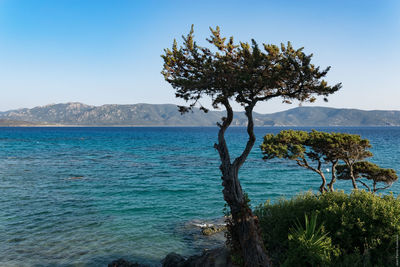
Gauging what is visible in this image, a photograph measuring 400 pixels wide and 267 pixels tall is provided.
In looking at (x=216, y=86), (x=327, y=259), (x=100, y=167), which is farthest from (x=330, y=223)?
(x=100, y=167)

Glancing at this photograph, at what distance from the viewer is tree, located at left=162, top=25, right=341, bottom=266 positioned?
36.6ft

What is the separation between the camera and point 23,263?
14602 mm

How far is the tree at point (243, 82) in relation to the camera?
36.6ft

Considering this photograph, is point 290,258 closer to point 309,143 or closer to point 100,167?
point 309,143

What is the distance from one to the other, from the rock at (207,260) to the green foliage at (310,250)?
2638 millimetres

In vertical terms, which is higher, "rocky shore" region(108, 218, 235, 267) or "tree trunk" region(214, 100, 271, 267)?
"tree trunk" region(214, 100, 271, 267)

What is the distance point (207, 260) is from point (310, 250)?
15.1 ft

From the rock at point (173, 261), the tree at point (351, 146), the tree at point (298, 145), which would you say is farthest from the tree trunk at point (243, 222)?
the tree at point (351, 146)

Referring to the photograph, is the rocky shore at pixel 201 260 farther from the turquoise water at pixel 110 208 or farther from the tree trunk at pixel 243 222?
the turquoise water at pixel 110 208

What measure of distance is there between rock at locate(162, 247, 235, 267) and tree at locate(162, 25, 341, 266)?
1289mm

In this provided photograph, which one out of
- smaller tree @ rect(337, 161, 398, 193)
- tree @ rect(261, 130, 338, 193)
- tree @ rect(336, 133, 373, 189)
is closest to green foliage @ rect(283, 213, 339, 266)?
tree @ rect(261, 130, 338, 193)

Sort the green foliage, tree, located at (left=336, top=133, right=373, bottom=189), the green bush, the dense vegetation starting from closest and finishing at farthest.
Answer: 1. the green foliage
2. the green bush
3. tree, located at (left=336, top=133, right=373, bottom=189)
4. the dense vegetation

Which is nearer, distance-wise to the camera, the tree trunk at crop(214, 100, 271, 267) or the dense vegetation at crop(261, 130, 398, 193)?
the tree trunk at crop(214, 100, 271, 267)

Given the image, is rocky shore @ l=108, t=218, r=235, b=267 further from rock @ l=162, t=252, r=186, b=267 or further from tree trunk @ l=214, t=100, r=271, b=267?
tree trunk @ l=214, t=100, r=271, b=267
